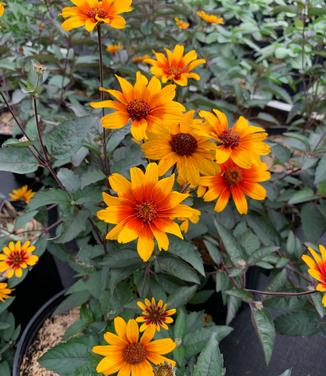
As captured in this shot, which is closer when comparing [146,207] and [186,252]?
[146,207]

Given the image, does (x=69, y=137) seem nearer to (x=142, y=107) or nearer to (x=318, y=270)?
(x=142, y=107)

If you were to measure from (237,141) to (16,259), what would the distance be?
559 millimetres

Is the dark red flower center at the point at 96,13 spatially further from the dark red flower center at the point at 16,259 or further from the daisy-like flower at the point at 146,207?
the dark red flower center at the point at 16,259

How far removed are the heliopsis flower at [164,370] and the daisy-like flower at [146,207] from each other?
0.61ft

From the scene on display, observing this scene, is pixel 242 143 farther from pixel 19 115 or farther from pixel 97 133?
pixel 19 115

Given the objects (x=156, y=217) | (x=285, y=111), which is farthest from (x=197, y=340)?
Result: (x=285, y=111)

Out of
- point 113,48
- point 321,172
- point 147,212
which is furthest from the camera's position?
point 113,48

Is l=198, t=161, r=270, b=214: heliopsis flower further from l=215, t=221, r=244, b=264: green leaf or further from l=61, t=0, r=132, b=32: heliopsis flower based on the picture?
l=61, t=0, r=132, b=32: heliopsis flower

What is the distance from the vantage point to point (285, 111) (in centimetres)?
155

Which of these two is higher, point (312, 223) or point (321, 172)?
point (321, 172)

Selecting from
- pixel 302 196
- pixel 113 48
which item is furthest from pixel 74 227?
pixel 113 48

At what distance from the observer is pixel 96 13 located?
0.61 m

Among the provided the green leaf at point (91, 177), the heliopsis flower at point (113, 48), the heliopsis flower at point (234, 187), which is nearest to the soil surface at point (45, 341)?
the green leaf at point (91, 177)

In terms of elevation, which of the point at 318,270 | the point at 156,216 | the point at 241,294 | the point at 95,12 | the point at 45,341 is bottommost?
the point at 45,341
